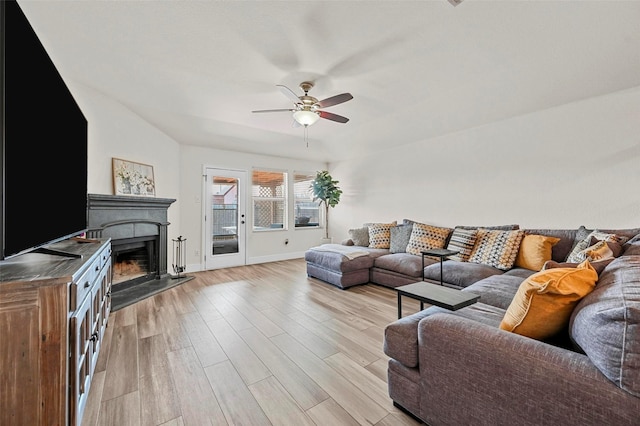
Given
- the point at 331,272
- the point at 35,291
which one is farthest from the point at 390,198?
the point at 35,291

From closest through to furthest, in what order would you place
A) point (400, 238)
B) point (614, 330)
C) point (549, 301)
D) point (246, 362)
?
point (614, 330) < point (549, 301) < point (246, 362) < point (400, 238)

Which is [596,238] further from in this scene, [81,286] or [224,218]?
[224,218]

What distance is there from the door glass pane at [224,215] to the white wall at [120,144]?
725mm

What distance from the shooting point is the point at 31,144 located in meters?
1.24

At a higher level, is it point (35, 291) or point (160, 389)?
point (35, 291)

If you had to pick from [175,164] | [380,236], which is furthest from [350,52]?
[175,164]

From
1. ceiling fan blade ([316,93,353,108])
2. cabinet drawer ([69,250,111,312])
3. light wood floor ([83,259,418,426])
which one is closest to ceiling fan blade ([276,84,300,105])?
ceiling fan blade ([316,93,353,108])

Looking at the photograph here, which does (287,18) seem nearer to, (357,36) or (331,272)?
(357,36)

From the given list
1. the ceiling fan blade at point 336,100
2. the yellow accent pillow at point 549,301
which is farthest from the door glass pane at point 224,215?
the yellow accent pillow at point 549,301

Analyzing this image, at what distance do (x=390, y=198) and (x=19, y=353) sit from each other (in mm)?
5066

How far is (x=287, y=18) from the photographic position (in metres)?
1.96

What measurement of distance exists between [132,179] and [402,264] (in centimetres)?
382

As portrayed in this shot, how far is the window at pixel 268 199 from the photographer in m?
5.68

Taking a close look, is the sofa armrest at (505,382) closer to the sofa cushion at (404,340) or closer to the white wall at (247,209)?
the sofa cushion at (404,340)
